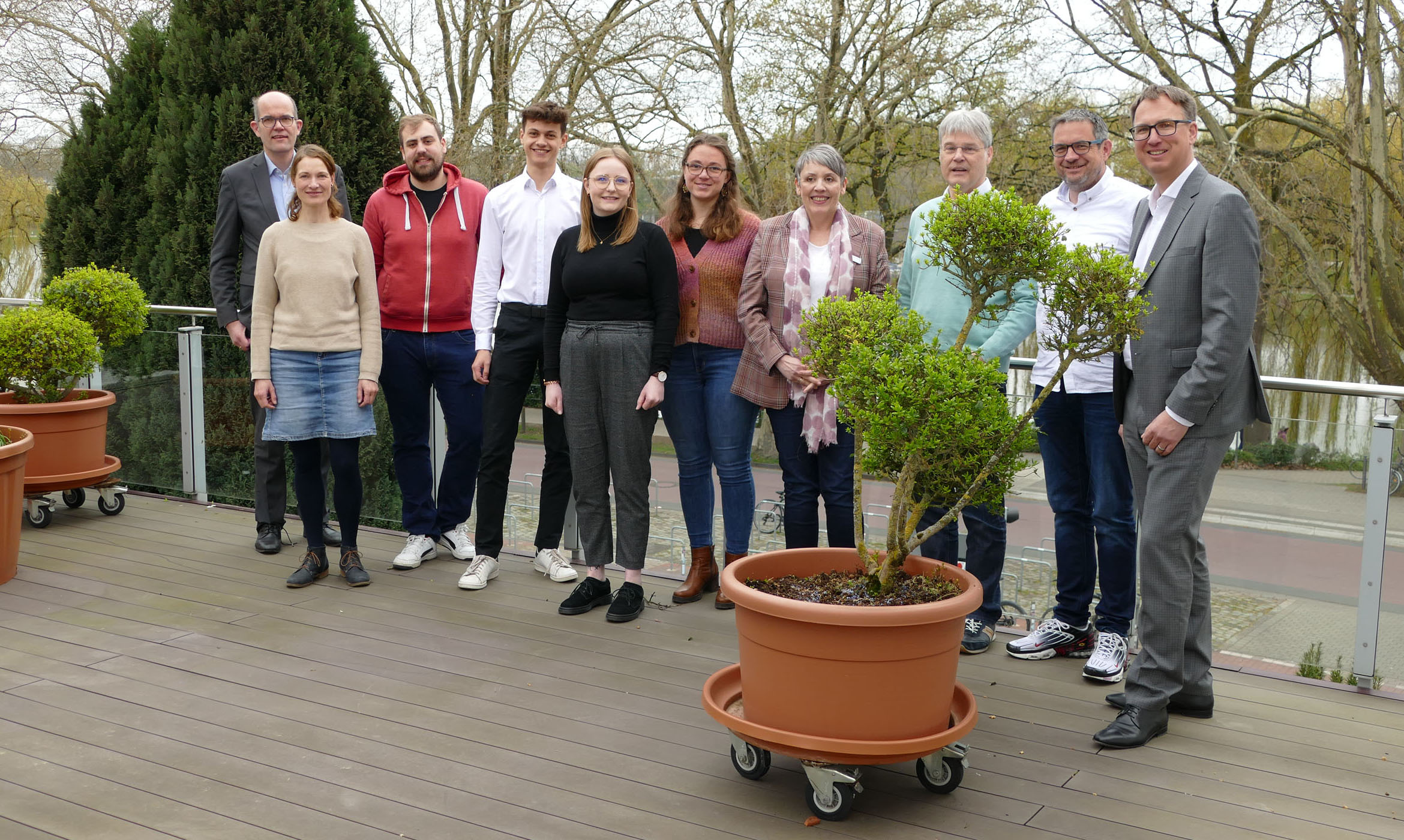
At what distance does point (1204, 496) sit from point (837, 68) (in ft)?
37.2

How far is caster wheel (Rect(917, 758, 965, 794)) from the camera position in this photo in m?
2.71

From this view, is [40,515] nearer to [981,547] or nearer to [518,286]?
[518,286]

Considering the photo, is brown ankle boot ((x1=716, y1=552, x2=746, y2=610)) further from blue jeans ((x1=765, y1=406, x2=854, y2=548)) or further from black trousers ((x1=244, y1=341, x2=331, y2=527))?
black trousers ((x1=244, y1=341, x2=331, y2=527))

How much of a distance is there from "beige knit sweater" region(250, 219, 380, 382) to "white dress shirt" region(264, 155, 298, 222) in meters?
0.56

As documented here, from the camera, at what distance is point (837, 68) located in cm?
1347

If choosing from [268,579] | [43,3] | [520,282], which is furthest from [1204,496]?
[43,3]

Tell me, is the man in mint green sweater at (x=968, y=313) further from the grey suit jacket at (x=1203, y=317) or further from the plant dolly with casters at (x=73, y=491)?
the plant dolly with casters at (x=73, y=491)

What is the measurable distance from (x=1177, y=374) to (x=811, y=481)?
1.33 metres

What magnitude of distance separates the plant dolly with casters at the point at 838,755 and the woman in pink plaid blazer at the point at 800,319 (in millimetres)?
1088

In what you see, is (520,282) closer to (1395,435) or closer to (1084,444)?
(1084,444)

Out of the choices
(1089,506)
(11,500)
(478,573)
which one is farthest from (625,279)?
(11,500)

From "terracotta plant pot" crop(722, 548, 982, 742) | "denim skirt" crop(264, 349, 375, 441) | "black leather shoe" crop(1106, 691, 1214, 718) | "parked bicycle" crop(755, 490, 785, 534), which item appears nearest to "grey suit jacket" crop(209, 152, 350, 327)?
"denim skirt" crop(264, 349, 375, 441)

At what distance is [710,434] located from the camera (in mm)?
4133

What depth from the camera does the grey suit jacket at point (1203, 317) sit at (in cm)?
286
